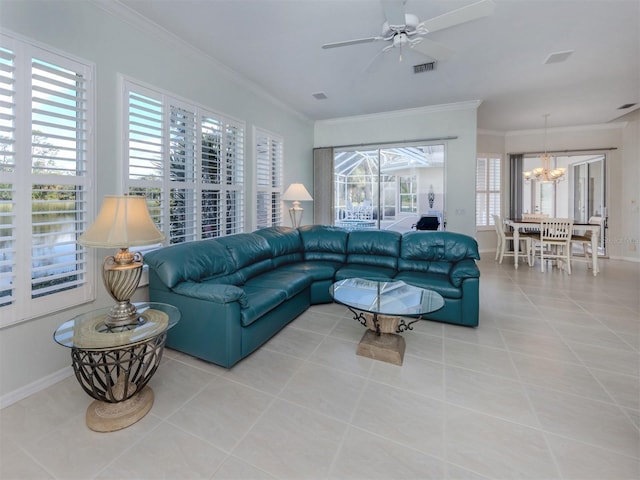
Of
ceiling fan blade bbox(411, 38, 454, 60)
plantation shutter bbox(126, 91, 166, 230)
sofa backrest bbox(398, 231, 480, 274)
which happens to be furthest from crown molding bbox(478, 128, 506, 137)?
plantation shutter bbox(126, 91, 166, 230)

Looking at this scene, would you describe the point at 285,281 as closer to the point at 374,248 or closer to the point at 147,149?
the point at 374,248

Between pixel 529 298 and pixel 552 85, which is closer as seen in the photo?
pixel 529 298

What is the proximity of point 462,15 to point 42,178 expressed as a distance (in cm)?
331

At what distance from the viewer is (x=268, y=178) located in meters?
4.94

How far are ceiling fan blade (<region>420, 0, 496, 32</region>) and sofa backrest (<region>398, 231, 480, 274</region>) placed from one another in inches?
91.7

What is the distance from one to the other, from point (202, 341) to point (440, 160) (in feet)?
17.1

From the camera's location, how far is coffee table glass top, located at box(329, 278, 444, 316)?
247cm

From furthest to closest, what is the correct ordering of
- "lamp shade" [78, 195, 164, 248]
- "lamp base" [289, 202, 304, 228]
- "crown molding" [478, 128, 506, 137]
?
"crown molding" [478, 128, 506, 137]
"lamp base" [289, 202, 304, 228]
"lamp shade" [78, 195, 164, 248]

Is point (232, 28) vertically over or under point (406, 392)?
over

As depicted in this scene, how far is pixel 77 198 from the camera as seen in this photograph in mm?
2404

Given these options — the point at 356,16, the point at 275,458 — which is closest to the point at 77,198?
the point at 275,458

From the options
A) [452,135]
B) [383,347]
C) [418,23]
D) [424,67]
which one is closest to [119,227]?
[383,347]

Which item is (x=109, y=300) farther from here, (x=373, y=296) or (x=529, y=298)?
(x=529, y=298)

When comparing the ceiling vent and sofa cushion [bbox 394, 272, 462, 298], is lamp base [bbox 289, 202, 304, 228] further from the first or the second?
the ceiling vent
